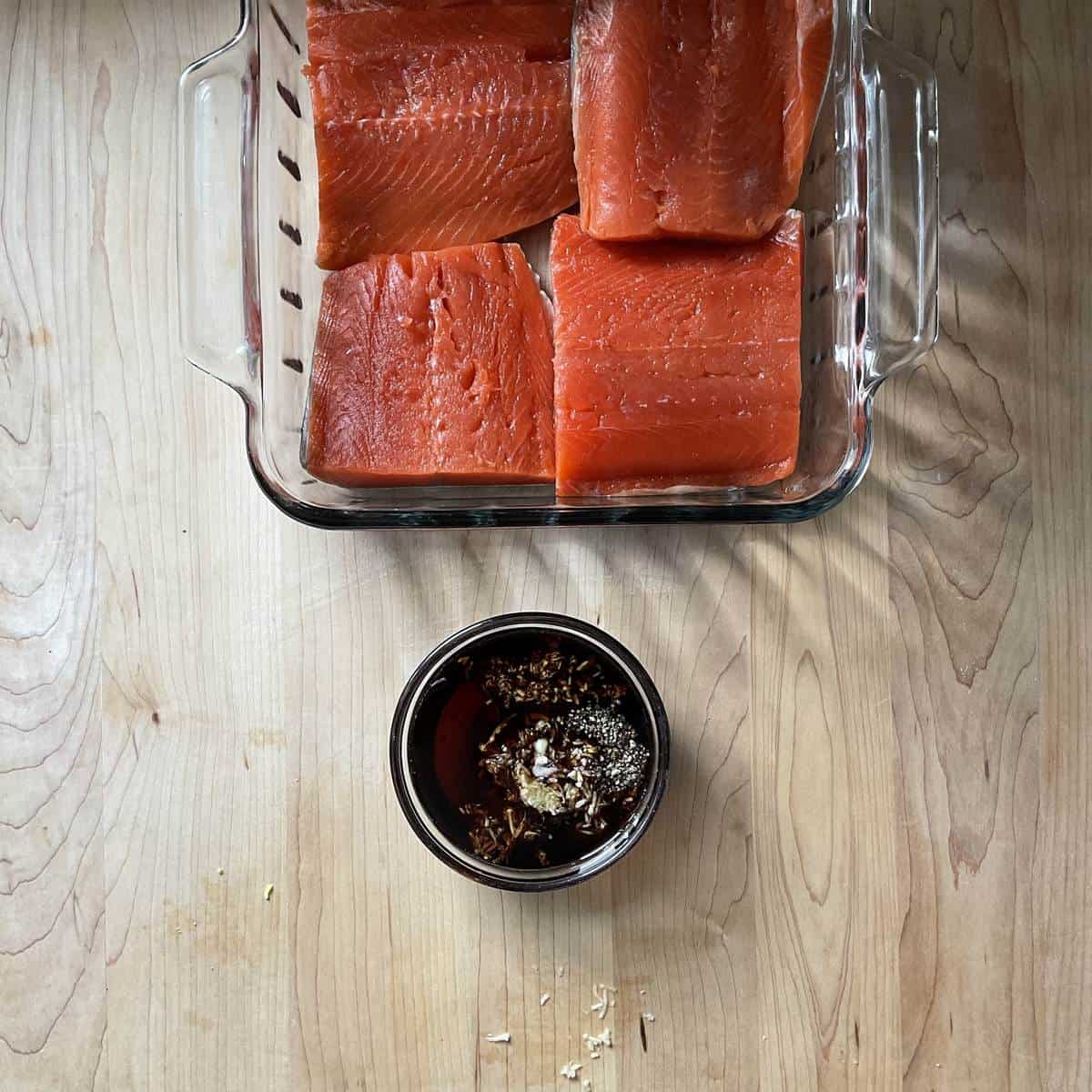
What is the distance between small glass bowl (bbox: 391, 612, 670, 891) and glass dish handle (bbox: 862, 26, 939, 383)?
0.35 m

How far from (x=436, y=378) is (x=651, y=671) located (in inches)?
14.3

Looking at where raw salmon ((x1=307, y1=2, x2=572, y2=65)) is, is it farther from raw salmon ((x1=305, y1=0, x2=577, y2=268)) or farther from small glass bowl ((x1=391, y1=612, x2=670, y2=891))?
small glass bowl ((x1=391, y1=612, x2=670, y2=891))

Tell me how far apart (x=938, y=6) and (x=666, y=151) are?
0.35 meters

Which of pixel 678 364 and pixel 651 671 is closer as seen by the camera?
pixel 678 364

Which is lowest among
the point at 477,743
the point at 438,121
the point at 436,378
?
the point at 477,743

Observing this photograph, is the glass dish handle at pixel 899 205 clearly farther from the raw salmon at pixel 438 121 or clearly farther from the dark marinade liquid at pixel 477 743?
the dark marinade liquid at pixel 477 743

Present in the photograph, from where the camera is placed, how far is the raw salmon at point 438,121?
3.37 ft

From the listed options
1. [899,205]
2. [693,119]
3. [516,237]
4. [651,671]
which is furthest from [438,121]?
[651,671]

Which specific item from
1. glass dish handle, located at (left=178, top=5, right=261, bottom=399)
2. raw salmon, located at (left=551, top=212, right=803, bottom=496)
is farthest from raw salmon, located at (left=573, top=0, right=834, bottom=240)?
glass dish handle, located at (left=178, top=5, right=261, bottom=399)

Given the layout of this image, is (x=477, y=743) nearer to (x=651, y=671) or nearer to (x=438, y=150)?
(x=651, y=671)

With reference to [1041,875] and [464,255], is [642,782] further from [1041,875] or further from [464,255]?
[464,255]

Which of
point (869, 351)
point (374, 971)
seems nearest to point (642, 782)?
point (374, 971)

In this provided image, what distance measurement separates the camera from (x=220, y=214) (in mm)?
1005

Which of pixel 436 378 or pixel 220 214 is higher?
pixel 220 214
